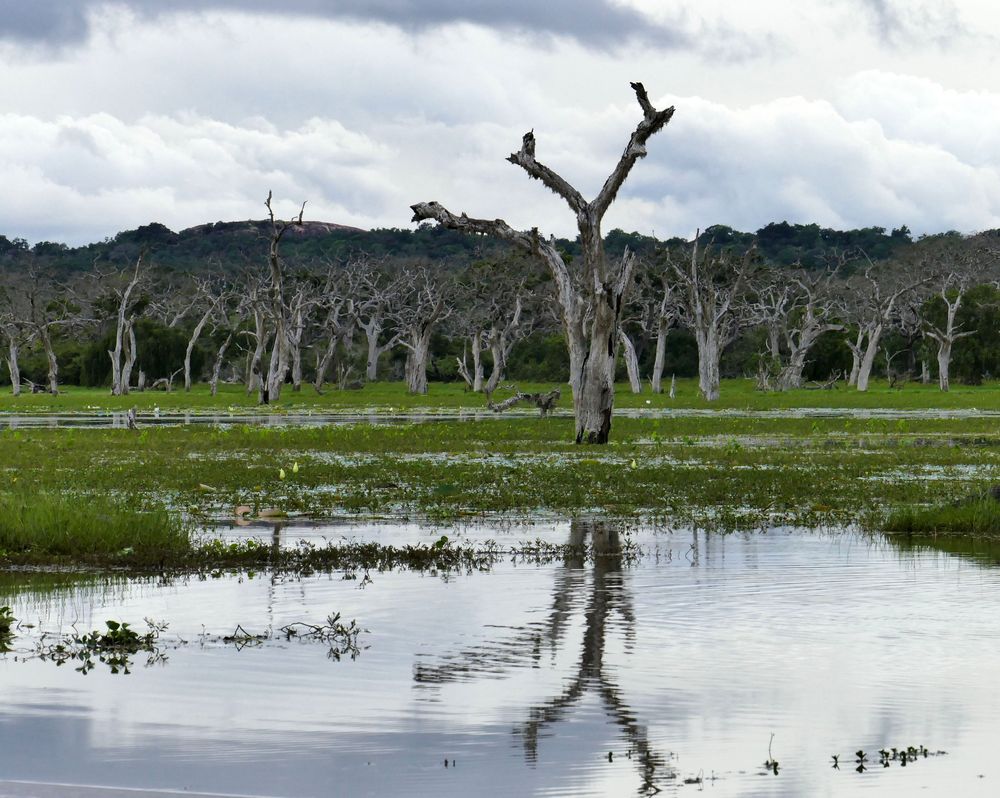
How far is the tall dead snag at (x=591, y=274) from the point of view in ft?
100.0

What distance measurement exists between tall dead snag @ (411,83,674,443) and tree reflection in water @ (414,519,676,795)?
1640 cm

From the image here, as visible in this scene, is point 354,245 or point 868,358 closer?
point 868,358

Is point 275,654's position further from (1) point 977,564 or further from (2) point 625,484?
(2) point 625,484

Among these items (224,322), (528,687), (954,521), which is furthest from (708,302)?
(528,687)

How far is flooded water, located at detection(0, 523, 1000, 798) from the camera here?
687 cm

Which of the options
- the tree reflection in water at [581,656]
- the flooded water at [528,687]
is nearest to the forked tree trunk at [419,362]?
the tree reflection in water at [581,656]

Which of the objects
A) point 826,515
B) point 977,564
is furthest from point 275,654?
point 826,515

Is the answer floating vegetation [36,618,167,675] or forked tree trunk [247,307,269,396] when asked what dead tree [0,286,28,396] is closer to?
forked tree trunk [247,307,269,396]

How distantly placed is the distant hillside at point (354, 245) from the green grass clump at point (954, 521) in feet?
426

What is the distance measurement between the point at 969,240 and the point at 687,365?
78.9 ft

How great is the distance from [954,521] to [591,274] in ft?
51.9

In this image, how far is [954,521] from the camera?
16500 millimetres

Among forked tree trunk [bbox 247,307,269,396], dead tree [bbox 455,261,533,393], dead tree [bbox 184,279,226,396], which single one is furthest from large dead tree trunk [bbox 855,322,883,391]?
dead tree [bbox 184,279,226,396]

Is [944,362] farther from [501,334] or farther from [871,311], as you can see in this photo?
[501,334]
